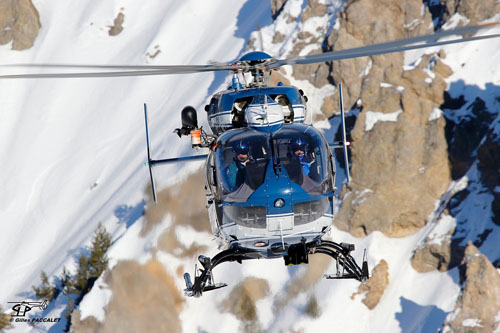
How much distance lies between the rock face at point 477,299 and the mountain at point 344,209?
0.20 ft

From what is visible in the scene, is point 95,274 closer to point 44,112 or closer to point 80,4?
point 44,112

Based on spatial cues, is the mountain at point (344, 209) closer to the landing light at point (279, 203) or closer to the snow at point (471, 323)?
the snow at point (471, 323)

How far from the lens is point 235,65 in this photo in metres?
15.7

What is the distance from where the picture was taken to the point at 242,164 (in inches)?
552

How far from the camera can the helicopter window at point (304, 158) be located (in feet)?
45.7

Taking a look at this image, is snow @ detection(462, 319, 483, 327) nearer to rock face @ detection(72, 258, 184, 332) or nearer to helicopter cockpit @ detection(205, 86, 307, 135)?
rock face @ detection(72, 258, 184, 332)

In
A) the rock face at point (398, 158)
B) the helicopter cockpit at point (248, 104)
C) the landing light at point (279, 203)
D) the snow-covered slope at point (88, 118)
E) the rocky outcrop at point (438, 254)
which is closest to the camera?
the landing light at point (279, 203)

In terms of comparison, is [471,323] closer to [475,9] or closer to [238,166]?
[475,9]

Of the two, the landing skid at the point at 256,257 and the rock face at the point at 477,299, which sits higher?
the landing skid at the point at 256,257

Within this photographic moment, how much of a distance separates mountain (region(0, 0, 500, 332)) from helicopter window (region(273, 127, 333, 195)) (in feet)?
64.1

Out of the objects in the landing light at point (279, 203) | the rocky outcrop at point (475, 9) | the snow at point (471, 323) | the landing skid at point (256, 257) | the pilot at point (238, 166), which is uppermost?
the rocky outcrop at point (475, 9)

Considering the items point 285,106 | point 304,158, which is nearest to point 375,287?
point 285,106

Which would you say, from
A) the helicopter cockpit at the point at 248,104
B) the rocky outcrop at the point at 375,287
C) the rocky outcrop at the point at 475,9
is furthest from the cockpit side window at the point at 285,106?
the rocky outcrop at the point at 475,9

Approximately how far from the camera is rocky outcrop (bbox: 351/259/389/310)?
111 feet
